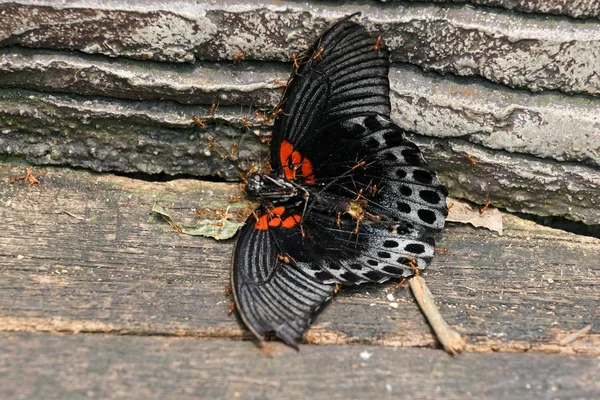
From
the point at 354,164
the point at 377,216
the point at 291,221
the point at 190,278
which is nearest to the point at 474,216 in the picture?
the point at 377,216

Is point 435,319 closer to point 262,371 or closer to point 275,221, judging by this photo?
point 262,371

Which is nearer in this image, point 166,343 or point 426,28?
point 166,343

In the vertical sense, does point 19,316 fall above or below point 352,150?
below

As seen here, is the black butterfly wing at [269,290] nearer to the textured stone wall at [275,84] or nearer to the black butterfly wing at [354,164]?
the black butterfly wing at [354,164]

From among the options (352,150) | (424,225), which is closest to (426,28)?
(352,150)

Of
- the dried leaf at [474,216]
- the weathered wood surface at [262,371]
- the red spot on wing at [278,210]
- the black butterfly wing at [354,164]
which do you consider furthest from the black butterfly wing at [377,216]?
the weathered wood surface at [262,371]

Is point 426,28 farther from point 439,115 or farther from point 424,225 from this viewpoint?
point 424,225
